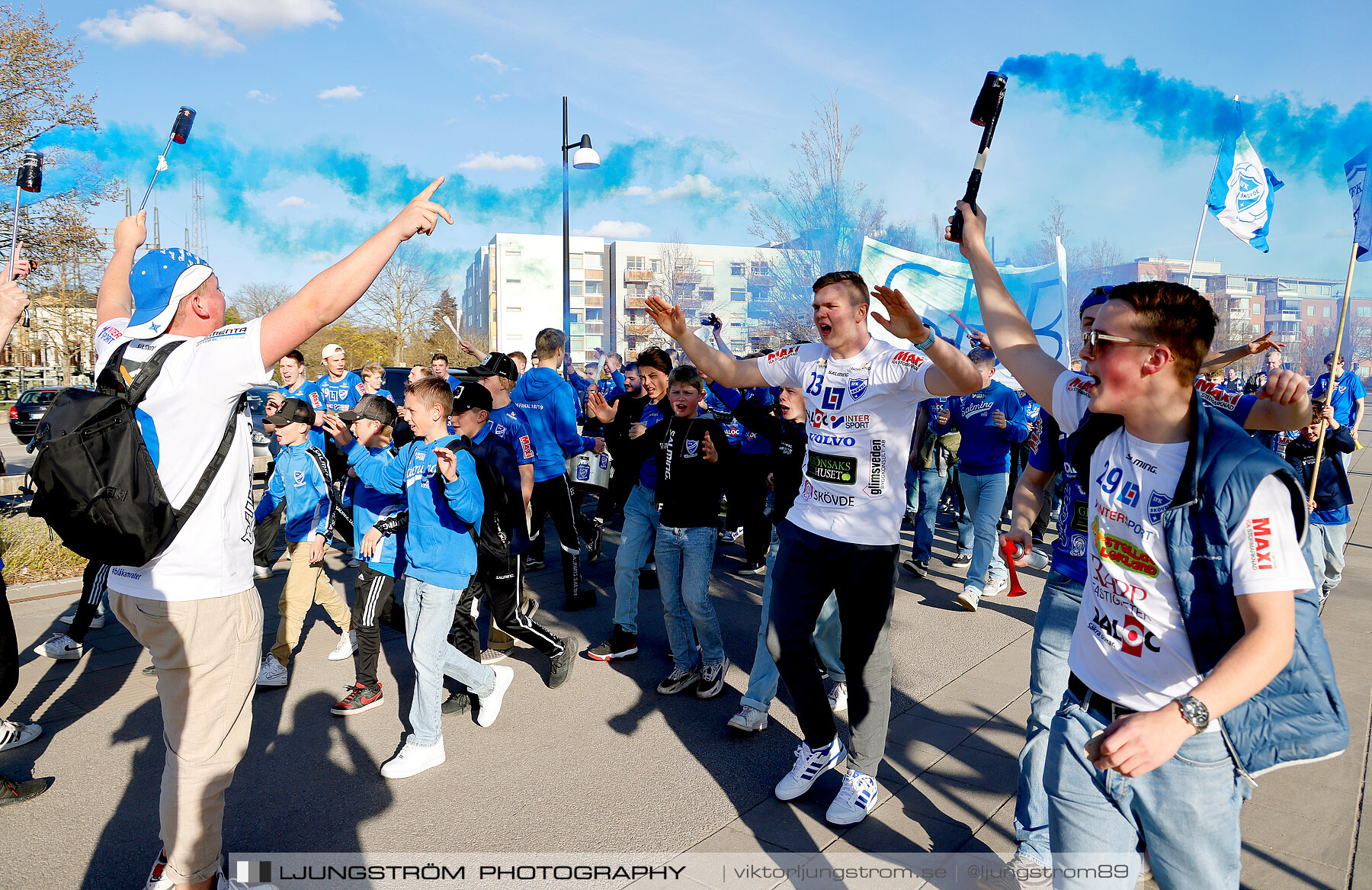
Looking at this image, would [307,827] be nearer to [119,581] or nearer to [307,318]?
[119,581]

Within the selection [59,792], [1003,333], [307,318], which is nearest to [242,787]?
[59,792]

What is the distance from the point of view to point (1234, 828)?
1806mm

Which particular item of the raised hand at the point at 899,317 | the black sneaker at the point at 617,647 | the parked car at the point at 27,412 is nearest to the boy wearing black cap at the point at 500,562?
the black sneaker at the point at 617,647

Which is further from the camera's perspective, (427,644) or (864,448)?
(427,644)

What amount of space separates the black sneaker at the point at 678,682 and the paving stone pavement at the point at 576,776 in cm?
9

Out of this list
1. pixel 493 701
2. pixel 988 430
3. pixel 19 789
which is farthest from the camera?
pixel 988 430

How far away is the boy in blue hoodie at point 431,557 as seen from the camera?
156 inches

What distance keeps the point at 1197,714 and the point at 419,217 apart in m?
2.40

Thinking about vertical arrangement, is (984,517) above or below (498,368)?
below

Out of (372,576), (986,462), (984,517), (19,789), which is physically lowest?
(19,789)

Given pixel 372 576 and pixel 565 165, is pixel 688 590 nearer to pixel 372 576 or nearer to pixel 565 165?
pixel 372 576

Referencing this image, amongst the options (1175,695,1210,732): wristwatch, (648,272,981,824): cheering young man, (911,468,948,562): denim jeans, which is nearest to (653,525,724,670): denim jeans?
(648,272,981,824): cheering young man

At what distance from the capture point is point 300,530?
537 centimetres

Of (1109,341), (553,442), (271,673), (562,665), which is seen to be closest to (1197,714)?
(1109,341)
